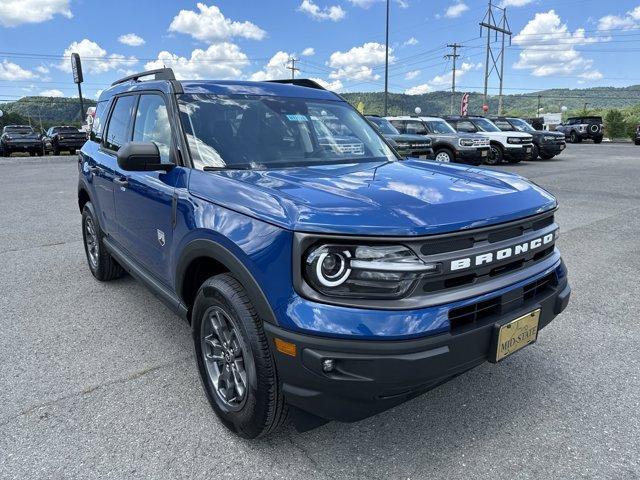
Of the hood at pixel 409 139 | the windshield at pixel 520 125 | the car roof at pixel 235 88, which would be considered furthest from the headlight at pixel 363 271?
the windshield at pixel 520 125

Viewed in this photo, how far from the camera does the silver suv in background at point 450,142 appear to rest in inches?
588

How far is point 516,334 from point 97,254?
13.3 ft

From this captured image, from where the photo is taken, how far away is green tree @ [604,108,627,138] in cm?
3816

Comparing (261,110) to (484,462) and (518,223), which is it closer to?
(518,223)

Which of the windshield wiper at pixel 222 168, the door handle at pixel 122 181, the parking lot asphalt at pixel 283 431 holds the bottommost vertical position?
the parking lot asphalt at pixel 283 431

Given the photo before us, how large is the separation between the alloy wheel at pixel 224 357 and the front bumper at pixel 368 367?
16.2 inches

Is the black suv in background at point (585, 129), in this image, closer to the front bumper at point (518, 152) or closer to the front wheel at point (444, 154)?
the front bumper at point (518, 152)

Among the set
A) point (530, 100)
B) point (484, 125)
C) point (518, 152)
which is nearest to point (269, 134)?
point (518, 152)

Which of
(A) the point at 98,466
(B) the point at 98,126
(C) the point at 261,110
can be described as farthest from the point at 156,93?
(A) the point at 98,466

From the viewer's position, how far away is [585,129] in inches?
1304

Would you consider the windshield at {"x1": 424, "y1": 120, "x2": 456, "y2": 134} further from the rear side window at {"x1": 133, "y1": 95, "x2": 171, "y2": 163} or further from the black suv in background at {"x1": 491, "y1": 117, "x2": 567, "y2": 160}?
the rear side window at {"x1": 133, "y1": 95, "x2": 171, "y2": 163}

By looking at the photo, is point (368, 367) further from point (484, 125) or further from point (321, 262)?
point (484, 125)

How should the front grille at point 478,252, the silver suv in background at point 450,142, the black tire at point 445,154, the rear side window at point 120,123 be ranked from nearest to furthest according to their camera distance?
the front grille at point 478,252
the rear side window at point 120,123
the silver suv in background at point 450,142
the black tire at point 445,154

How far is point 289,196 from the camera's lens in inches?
84.4
